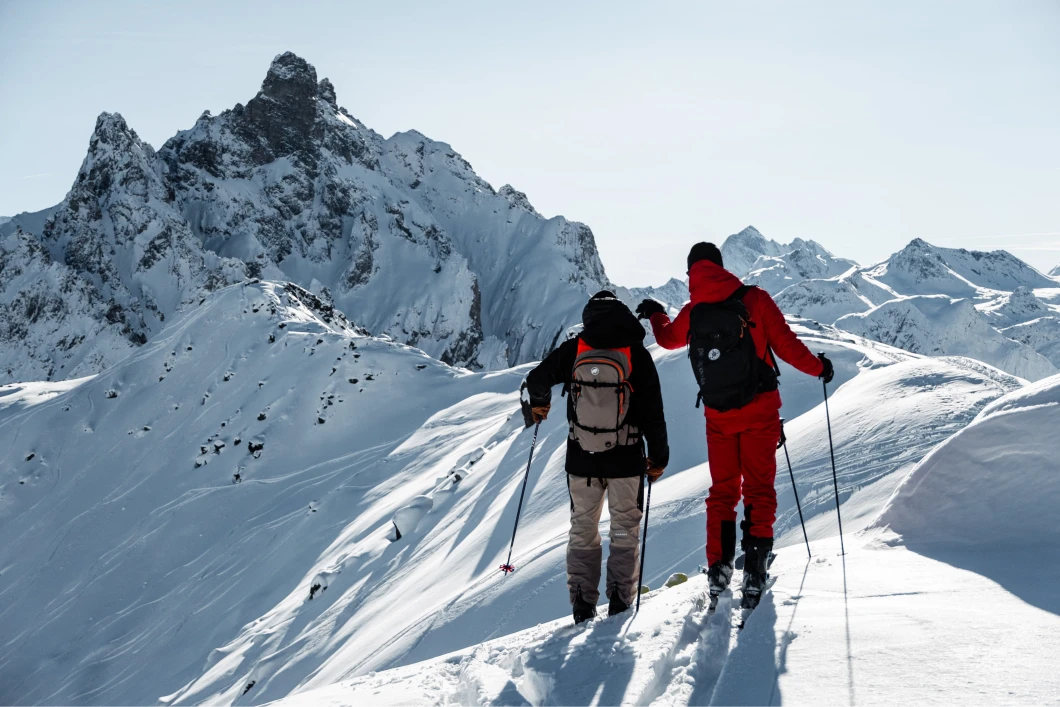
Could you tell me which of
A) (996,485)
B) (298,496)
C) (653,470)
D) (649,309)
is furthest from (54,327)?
(996,485)

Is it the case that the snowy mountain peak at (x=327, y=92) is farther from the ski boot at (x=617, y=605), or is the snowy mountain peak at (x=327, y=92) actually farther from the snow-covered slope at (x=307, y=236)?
the ski boot at (x=617, y=605)

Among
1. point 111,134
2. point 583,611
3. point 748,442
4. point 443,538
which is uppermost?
point 111,134

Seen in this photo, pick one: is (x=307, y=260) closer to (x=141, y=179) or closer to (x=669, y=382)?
(x=141, y=179)

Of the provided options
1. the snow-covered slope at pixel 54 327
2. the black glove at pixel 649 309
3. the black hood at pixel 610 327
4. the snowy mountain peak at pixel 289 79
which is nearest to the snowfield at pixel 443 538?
the black hood at pixel 610 327

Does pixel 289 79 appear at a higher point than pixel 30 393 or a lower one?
higher

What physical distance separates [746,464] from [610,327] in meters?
1.20

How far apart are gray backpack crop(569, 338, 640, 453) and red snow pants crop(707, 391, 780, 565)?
1.87 ft

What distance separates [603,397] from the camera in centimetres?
452

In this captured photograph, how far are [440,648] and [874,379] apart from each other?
7078 mm

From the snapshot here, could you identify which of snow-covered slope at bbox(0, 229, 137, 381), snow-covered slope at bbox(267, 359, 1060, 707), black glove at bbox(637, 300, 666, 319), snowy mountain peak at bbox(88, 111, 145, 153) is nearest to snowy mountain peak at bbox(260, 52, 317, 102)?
snowy mountain peak at bbox(88, 111, 145, 153)

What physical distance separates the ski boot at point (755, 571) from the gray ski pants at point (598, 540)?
74cm

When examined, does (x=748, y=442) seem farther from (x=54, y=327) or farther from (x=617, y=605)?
(x=54, y=327)

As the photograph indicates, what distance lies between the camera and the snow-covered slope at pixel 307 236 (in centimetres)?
8575

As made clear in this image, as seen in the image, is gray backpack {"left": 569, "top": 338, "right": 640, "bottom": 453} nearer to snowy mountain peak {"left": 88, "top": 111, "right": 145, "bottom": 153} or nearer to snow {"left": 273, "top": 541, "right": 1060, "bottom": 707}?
snow {"left": 273, "top": 541, "right": 1060, "bottom": 707}
